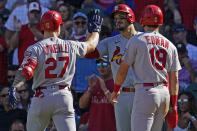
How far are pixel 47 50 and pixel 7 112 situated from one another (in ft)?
10.5

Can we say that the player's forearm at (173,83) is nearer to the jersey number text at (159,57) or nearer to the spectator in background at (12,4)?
the jersey number text at (159,57)

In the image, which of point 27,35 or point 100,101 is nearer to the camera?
point 100,101

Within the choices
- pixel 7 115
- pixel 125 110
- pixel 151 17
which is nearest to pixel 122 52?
pixel 125 110

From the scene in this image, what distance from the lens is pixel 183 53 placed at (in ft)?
27.8

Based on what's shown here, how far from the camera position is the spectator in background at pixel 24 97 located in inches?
337

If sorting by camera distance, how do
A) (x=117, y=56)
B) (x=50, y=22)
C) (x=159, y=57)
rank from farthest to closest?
(x=117, y=56)
(x=50, y=22)
(x=159, y=57)

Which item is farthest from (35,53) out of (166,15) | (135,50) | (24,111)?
(166,15)

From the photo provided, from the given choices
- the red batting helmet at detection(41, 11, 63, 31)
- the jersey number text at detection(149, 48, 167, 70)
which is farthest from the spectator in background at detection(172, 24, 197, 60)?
the red batting helmet at detection(41, 11, 63, 31)

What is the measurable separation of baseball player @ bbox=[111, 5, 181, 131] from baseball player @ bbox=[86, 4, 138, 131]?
676 mm

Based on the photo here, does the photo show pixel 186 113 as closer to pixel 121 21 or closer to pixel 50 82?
pixel 121 21

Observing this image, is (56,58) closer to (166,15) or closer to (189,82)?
(189,82)

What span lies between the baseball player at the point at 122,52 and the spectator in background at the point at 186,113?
1443 mm

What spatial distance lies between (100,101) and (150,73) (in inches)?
89.0

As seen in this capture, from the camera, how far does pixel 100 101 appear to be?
748cm
